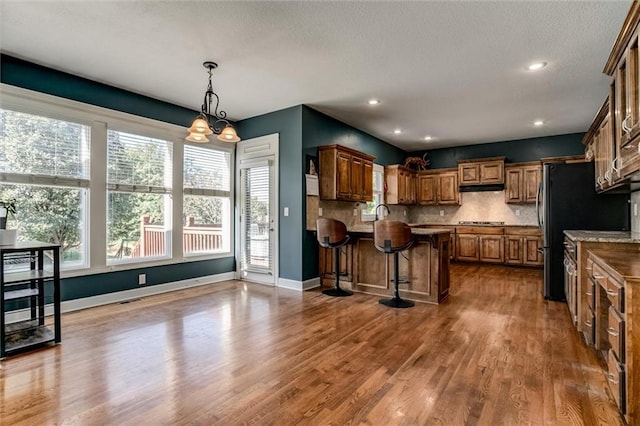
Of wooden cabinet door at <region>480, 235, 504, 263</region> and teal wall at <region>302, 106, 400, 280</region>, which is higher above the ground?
teal wall at <region>302, 106, 400, 280</region>

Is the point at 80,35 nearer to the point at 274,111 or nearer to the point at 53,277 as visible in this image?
the point at 53,277

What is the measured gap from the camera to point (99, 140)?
13.5ft

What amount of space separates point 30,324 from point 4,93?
A: 7.67 ft

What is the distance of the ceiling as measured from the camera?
2.68 metres

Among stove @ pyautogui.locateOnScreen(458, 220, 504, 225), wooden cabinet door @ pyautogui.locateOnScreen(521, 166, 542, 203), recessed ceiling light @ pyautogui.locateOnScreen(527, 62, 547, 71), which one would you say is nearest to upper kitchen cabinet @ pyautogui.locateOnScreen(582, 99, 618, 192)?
recessed ceiling light @ pyautogui.locateOnScreen(527, 62, 547, 71)

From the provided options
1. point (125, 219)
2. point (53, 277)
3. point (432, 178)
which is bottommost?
point (53, 277)

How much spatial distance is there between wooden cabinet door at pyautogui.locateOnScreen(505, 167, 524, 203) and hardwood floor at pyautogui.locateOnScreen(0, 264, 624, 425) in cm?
380

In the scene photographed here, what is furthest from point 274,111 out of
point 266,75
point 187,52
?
point 187,52

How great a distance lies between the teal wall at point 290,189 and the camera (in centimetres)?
505

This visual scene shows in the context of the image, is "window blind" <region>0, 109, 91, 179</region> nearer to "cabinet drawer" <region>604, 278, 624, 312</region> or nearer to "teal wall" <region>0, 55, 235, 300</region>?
"teal wall" <region>0, 55, 235, 300</region>

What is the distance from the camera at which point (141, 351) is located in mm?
2730

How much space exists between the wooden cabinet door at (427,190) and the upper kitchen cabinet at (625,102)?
16.6ft

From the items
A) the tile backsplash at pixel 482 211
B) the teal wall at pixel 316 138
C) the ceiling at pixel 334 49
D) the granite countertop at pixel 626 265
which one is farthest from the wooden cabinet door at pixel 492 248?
the granite countertop at pixel 626 265

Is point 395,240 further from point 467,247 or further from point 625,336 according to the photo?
point 467,247
